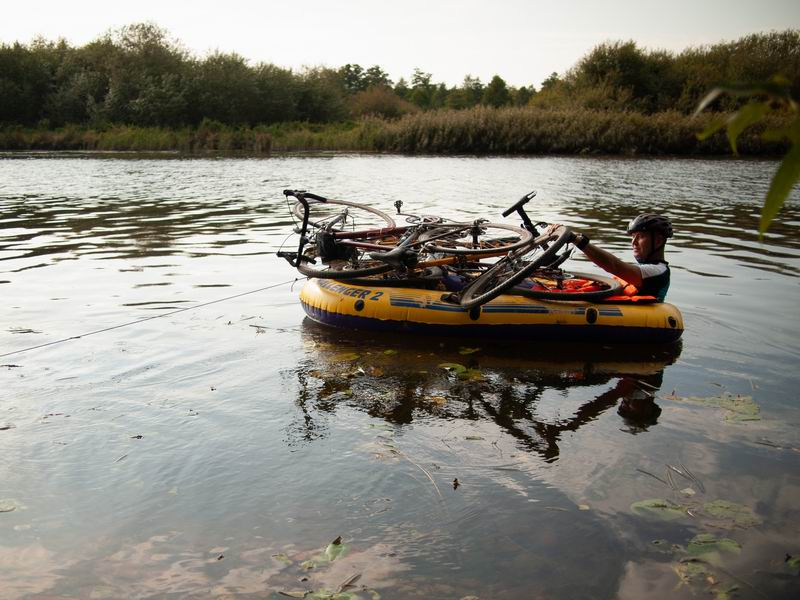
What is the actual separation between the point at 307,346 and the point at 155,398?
1.86 m

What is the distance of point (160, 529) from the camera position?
4012 mm

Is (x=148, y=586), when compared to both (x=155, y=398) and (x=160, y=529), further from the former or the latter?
(x=155, y=398)

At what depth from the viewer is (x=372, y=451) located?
16.4 ft

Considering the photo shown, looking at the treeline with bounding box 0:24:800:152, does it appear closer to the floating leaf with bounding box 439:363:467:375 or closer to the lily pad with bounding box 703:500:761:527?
the floating leaf with bounding box 439:363:467:375

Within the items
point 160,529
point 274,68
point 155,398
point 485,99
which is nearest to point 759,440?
point 160,529

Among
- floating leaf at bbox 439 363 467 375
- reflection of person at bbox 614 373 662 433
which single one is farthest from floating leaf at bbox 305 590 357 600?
floating leaf at bbox 439 363 467 375

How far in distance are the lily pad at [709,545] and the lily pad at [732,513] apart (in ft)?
0.66

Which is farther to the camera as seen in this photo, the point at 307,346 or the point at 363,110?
the point at 363,110

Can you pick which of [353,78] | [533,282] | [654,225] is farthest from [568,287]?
[353,78]

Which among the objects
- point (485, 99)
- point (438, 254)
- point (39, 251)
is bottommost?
point (39, 251)

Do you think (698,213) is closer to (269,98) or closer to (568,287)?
(568,287)

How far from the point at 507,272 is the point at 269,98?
53.9 meters

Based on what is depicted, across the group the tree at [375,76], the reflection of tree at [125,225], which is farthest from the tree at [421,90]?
the reflection of tree at [125,225]

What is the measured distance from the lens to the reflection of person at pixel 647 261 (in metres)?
7.17
